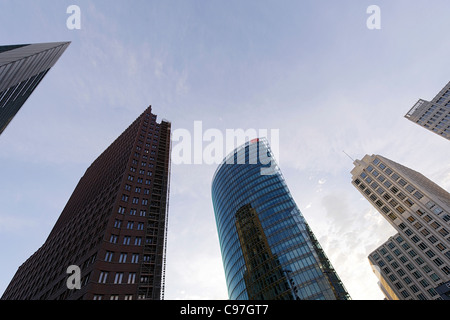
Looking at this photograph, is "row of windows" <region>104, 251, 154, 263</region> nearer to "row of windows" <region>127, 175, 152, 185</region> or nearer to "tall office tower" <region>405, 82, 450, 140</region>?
"row of windows" <region>127, 175, 152, 185</region>

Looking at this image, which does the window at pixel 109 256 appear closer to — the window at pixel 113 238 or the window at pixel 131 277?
the window at pixel 113 238

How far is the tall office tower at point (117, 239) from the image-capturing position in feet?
124

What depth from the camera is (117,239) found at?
42.5 metres

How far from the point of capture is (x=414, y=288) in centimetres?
8512

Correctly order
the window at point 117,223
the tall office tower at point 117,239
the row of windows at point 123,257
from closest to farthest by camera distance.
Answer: the tall office tower at point 117,239
the row of windows at point 123,257
the window at point 117,223

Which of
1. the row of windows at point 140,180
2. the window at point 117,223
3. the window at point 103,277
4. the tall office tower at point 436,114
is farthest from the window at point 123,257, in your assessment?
the tall office tower at point 436,114

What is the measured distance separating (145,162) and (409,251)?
109 m

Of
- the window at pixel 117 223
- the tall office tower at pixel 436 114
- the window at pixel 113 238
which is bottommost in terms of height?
the window at pixel 113 238

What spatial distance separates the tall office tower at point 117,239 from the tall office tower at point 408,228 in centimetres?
8840

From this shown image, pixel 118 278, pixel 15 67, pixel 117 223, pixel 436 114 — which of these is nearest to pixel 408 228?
pixel 436 114

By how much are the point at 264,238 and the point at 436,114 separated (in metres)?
113

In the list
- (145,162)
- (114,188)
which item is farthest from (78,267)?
(145,162)

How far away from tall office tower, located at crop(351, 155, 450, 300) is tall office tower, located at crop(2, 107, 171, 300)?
88395 mm
